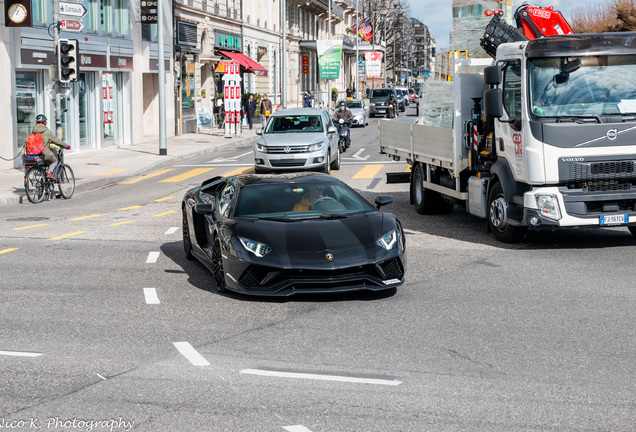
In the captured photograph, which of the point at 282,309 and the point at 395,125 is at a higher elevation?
the point at 395,125

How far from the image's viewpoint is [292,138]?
23.5 m

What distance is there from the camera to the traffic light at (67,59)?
2328 centimetres

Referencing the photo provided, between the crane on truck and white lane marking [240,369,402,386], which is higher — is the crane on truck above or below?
above

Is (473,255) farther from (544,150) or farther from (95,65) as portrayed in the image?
(95,65)

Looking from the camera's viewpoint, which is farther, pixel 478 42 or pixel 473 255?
pixel 478 42

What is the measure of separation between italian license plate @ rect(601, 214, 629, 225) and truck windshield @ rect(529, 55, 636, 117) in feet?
4.41

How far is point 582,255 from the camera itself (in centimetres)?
1202

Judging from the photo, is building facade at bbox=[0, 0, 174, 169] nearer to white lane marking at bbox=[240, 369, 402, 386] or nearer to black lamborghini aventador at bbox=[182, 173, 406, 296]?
black lamborghini aventador at bbox=[182, 173, 406, 296]

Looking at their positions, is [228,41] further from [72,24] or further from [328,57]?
[72,24]

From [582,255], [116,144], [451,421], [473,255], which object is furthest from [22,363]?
[116,144]

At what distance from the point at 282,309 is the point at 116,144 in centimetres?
2973

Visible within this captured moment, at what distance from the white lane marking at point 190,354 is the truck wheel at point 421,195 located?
31.2 ft

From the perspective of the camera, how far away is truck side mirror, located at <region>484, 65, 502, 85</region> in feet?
40.0

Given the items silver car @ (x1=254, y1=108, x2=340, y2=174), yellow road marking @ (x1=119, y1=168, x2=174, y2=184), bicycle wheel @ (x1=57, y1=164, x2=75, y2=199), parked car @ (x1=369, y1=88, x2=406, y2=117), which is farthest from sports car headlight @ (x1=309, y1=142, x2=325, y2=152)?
parked car @ (x1=369, y1=88, x2=406, y2=117)
